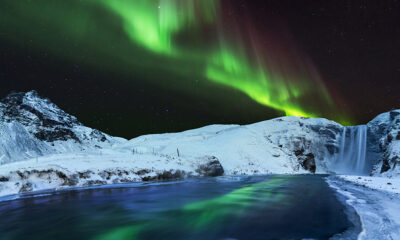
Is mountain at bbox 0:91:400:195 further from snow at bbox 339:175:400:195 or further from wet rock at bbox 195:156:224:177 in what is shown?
snow at bbox 339:175:400:195

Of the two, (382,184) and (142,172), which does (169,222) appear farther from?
(142,172)

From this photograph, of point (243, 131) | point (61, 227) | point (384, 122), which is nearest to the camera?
point (61, 227)

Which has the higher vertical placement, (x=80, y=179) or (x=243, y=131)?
(x=243, y=131)

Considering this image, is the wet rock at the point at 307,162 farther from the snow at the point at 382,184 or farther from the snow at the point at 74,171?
the snow at the point at 382,184

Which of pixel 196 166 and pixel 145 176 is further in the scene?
pixel 196 166

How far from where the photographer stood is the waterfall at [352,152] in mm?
111975

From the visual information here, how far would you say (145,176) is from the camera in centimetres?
3116

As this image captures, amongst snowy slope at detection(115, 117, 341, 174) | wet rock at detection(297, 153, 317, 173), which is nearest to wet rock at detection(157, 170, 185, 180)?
snowy slope at detection(115, 117, 341, 174)

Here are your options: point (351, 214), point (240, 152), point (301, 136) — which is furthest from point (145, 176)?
point (301, 136)

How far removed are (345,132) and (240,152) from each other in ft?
322

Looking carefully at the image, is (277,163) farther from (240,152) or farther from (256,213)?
(256,213)

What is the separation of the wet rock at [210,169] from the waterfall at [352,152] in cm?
8566

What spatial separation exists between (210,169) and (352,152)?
359 feet

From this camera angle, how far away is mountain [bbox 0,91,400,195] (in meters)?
25.0
